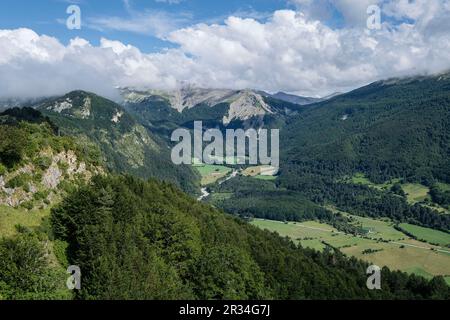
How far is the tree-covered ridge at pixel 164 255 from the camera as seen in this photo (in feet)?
228

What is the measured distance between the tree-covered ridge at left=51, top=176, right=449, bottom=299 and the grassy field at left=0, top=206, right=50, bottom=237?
266 cm

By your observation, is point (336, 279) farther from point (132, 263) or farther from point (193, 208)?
point (132, 263)

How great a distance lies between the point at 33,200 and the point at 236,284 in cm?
4025

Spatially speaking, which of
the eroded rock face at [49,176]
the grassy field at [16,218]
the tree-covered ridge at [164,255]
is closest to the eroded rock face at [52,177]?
the eroded rock face at [49,176]

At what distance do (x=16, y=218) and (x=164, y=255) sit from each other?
26826 mm

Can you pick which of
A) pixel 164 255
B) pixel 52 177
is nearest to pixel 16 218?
pixel 52 177

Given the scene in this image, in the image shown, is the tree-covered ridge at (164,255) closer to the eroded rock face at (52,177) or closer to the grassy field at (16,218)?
the grassy field at (16,218)

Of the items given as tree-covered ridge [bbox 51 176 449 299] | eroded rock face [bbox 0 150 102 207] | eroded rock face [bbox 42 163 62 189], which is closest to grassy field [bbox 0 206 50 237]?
eroded rock face [bbox 0 150 102 207]

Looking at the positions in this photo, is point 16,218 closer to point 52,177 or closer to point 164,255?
point 52,177

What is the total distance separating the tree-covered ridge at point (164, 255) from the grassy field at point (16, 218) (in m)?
2.66

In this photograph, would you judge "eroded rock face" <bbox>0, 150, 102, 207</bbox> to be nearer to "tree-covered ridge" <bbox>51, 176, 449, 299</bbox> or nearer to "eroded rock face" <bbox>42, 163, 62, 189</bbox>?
"eroded rock face" <bbox>42, 163, 62, 189</bbox>
